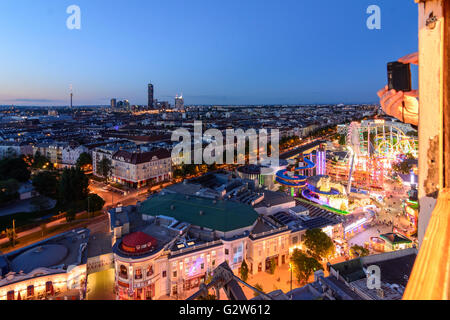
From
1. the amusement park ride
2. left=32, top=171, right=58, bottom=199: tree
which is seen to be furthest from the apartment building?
the amusement park ride

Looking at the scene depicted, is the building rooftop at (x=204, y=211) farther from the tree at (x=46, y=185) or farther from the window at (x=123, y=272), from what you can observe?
the tree at (x=46, y=185)

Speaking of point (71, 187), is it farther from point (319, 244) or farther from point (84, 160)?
point (319, 244)

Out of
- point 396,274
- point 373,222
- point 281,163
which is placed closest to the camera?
point 396,274

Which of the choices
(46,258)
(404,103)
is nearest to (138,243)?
(46,258)

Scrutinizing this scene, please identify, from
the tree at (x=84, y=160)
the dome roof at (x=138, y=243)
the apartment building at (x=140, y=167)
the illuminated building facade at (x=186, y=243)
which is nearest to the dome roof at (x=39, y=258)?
the illuminated building facade at (x=186, y=243)
